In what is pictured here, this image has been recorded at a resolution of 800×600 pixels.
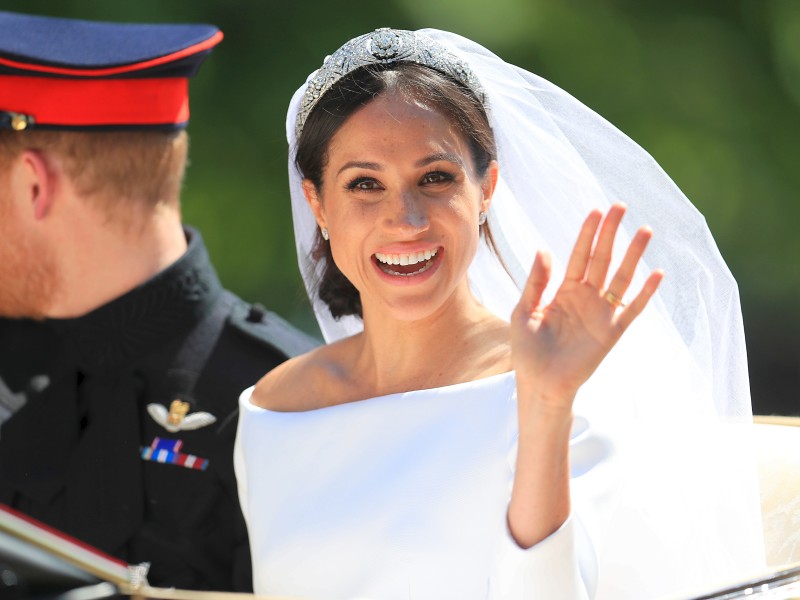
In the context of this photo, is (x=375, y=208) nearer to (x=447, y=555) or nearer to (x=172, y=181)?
(x=447, y=555)

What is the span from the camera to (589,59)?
5.56 meters

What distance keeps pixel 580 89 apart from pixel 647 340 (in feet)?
10.7

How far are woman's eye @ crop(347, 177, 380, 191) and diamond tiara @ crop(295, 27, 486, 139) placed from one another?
181 mm

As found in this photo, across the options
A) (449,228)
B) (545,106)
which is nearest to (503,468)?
(449,228)

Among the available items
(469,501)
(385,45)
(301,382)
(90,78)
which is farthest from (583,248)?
(90,78)

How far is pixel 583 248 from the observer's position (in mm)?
1925

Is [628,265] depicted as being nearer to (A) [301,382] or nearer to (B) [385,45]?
(B) [385,45]

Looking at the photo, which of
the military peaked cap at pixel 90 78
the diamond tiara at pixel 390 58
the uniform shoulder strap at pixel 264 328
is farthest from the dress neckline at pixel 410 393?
the military peaked cap at pixel 90 78

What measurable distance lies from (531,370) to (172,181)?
1.32 meters

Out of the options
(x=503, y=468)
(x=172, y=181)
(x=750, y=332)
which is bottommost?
(x=750, y=332)

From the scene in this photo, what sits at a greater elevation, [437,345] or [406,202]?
[406,202]

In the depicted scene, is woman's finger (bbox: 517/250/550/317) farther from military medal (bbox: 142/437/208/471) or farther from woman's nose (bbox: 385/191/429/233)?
military medal (bbox: 142/437/208/471)

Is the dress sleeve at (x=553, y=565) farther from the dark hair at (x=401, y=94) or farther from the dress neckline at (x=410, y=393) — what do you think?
the dark hair at (x=401, y=94)

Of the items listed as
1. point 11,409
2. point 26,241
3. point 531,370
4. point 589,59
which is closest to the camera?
point 531,370
